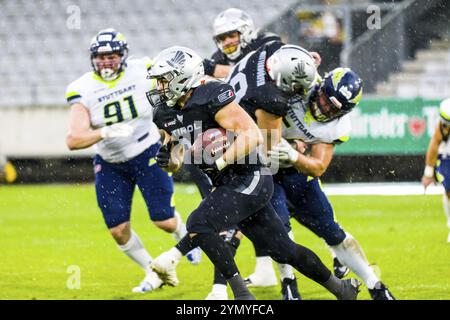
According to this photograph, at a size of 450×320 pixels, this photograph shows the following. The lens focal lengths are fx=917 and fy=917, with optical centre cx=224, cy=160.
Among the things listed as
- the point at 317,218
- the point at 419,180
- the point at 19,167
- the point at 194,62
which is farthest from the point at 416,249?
the point at 19,167

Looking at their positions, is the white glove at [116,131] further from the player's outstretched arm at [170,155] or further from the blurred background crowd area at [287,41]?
the blurred background crowd area at [287,41]

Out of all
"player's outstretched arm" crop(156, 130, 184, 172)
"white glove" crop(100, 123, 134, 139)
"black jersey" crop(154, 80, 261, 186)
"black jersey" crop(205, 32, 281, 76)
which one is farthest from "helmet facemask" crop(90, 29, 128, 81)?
"black jersey" crop(154, 80, 261, 186)

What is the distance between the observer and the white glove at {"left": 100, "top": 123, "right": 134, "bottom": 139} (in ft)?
22.3

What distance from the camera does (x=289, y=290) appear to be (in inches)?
248

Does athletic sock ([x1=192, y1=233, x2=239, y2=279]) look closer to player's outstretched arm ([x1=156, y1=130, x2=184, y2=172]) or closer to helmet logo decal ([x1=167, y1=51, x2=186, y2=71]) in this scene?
player's outstretched arm ([x1=156, y1=130, x2=184, y2=172])

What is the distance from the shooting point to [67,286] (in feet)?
23.4

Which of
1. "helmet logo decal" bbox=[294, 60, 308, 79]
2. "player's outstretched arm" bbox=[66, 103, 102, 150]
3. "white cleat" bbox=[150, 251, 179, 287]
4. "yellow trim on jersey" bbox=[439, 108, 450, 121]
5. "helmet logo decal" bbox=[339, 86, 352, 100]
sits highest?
"helmet logo decal" bbox=[294, 60, 308, 79]

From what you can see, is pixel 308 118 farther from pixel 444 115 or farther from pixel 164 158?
pixel 444 115

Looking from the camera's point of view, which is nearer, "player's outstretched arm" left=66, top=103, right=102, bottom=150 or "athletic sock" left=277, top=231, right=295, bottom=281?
"athletic sock" left=277, top=231, right=295, bottom=281

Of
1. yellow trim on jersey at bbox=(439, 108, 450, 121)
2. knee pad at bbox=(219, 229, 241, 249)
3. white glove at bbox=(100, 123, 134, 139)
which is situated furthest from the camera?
yellow trim on jersey at bbox=(439, 108, 450, 121)

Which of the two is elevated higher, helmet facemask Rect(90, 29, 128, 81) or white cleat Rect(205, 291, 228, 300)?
helmet facemask Rect(90, 29, 128, 81)

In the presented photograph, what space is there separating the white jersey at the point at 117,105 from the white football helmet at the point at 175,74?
5.32ft

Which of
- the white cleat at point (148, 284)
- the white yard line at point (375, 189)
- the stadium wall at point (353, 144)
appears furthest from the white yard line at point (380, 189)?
the white cleat at point (148, 284)

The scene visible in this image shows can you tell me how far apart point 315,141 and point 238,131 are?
0.96 metres
